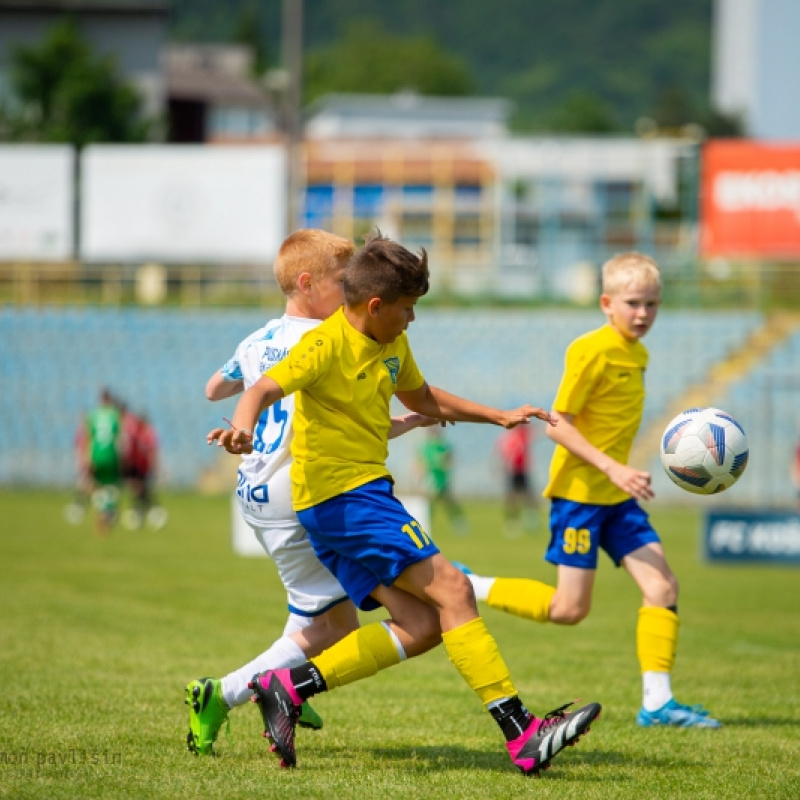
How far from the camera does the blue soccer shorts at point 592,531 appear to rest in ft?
20.6

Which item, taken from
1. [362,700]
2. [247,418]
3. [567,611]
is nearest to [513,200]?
[362,700]

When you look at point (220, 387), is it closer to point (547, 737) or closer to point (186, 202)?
point (547, 737)

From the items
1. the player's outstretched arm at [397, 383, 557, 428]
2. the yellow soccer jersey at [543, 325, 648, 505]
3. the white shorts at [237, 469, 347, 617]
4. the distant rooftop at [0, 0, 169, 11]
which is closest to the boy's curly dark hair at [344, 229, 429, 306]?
the player's outstretched arm at [397, 383, 557, 428]

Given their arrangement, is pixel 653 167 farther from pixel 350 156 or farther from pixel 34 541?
pixel 34 541

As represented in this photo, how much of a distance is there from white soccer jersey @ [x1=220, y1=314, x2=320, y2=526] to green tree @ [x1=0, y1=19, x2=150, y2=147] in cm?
4203

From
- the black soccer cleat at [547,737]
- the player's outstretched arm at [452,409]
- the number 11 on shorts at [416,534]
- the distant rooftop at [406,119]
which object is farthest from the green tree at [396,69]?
the black soccer cleat at [547,737]

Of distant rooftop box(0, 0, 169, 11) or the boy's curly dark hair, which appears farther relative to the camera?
distant rooftop box(0, 0, 169, 11)

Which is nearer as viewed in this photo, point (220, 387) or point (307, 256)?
point (307, 256)

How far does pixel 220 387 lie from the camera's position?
5609 mm

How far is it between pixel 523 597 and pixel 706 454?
1155 mm

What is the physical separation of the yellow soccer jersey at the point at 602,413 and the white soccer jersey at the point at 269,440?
1.48 metres

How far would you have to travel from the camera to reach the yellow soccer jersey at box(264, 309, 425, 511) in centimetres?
490

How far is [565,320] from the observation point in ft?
104

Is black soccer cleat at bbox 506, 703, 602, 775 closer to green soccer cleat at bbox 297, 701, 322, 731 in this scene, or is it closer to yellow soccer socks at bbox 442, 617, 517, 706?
yellow soccer socks at bbox 442, 617, 517, 706
